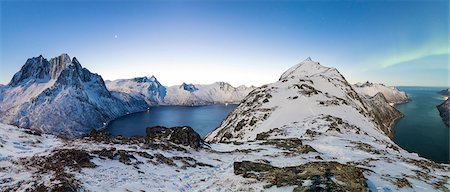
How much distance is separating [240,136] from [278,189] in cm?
5265

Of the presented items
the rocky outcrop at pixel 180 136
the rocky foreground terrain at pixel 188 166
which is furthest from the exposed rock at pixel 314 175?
the rocky outcrop at pixel 180 136

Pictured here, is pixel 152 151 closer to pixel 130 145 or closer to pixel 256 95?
pixel 130 145

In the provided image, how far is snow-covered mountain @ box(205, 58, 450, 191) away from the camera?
25.5 m

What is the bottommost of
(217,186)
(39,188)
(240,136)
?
(240,136)

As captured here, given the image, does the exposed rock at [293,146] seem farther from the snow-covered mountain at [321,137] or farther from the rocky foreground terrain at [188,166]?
the rocky foreground terrain at [188,166]

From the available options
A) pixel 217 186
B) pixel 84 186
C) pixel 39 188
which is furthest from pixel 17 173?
pixel 217 186

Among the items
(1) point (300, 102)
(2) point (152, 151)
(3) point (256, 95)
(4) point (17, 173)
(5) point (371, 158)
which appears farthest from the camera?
(3) point (256, 95)

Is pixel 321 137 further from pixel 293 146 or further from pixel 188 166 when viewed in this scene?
pixel 188 166

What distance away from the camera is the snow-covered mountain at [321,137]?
1006 inches

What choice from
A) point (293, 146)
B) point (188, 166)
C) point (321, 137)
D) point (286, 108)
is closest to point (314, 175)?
point (188, 166)

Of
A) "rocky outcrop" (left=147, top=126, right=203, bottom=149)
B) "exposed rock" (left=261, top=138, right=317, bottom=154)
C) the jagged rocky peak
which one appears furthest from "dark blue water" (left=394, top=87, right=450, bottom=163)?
"rocky outcrop" (left=147, top=126, right=203, bottom=149)

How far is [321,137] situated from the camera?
5175 centimetres

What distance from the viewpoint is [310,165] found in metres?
24.8

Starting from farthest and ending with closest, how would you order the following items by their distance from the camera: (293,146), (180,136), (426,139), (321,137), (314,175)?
(426,139), (321,137), (293,146), (180,136), (314,175)
